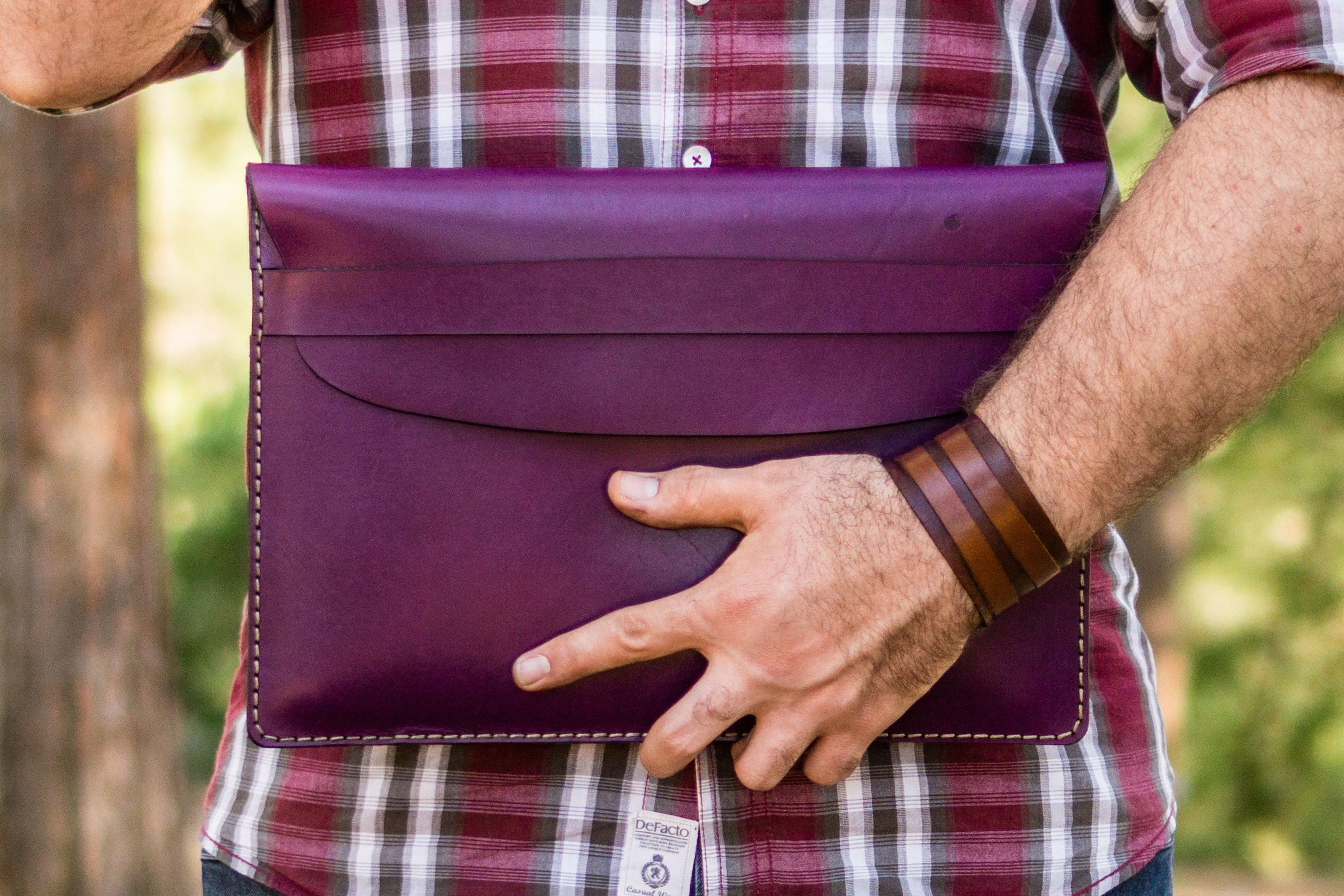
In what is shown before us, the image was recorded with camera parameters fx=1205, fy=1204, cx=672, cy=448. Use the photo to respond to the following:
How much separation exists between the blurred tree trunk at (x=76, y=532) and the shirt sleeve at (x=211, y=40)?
2.59m

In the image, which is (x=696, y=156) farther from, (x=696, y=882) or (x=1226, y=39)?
(x=696, y=882)

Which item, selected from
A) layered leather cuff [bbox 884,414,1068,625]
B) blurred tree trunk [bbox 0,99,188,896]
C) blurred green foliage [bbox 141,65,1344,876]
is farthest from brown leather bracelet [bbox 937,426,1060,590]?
blurred green foliage [bbox 141,65,1344,876]

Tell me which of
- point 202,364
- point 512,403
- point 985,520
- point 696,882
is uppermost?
point 202,364

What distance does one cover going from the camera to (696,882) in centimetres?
123

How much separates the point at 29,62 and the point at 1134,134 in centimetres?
655

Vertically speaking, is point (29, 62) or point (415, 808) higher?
point (29, 62)

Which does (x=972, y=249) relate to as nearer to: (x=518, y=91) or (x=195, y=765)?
(x=518, y=91)

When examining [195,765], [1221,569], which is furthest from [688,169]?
[1221,569]

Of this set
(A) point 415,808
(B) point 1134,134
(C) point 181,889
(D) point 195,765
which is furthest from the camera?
(D) point 195,765

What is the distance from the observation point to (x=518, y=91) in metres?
1.29

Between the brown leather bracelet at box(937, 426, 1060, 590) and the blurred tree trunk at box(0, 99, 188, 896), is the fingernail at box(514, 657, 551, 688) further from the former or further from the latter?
the blurred tree trunk at box(0, 99, 188, 896)

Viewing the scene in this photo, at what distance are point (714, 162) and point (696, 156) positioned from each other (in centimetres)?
2

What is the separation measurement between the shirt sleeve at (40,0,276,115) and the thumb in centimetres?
69

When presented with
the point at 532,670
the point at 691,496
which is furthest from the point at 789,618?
the point at 532,670
